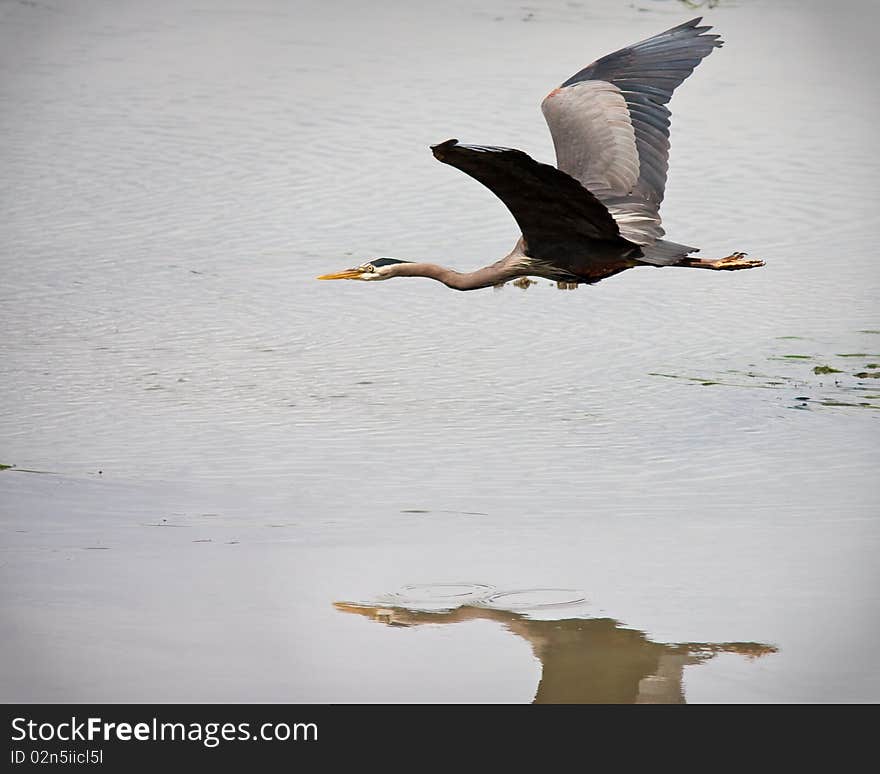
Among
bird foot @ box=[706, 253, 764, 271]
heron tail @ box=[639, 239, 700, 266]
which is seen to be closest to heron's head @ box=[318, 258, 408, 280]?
heron tail @ box=[639, 239, 700, 266]

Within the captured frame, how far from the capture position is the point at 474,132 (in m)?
13.8

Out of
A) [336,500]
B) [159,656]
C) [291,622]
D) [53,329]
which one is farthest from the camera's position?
[53,329]

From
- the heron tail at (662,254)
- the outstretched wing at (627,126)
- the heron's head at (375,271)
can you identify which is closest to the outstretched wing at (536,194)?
the heron tail at (662,254)

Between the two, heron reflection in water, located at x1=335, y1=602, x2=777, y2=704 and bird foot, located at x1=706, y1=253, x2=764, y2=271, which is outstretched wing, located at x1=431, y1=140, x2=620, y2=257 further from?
heron reflection in water, located at x1=335, y1=602, x2=777, y2=704

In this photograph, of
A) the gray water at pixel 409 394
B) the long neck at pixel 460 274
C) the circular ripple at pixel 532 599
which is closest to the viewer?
the gray water at pixel 409 394

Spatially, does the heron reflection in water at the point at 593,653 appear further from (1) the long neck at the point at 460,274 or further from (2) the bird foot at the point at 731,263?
(2) the bird foot at the point at 731,263

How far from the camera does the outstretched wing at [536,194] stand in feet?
20.4

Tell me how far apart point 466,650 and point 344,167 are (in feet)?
26.9

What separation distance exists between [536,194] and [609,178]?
96 centimetres

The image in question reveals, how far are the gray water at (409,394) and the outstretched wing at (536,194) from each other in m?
1.13

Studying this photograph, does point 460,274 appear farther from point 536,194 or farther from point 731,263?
point 731,263

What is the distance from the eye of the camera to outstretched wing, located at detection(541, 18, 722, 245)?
7816mm
